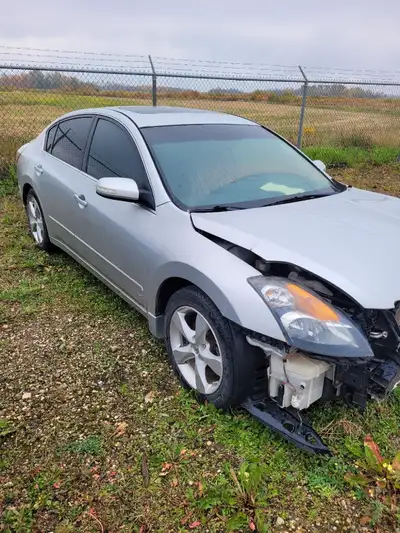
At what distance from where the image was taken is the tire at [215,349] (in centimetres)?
233

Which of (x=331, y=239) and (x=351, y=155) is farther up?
(x=331, y=239)

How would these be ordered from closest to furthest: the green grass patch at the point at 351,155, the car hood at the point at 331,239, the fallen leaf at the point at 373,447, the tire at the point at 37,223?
1. the car hood at the point at 331,239
2. the fallen leaf at the point at 373,447
3. the tire at the point at 37,223
4. the green grass patch at the point at 351,155

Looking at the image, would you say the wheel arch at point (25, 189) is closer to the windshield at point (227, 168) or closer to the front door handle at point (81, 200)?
the front door handle at point (81, 200)

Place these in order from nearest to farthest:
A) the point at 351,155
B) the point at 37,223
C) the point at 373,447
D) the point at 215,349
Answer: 1. the point at 373,447
2. the point at 215,349
3. the point at 37,223
4. the point at 351,155

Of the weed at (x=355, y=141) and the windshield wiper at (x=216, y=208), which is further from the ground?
the windshield wiper at (x=216, y=208)

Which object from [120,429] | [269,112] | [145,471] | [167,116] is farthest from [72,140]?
[269,112]

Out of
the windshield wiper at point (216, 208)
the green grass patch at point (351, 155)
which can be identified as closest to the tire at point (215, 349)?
the windshield wiper at point (216, 208)

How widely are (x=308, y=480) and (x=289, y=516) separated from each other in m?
0.23

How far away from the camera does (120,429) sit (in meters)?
2.55

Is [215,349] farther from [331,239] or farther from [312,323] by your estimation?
[331,239]

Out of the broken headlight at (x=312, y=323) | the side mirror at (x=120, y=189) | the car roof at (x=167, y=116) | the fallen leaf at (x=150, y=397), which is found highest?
the car roof at (x=167, y=116)

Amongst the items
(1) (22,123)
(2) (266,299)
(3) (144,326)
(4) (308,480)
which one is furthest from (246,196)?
(1) (22,123)

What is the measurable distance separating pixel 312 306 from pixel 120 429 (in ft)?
4.17

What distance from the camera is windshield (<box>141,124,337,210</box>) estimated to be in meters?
2.96
